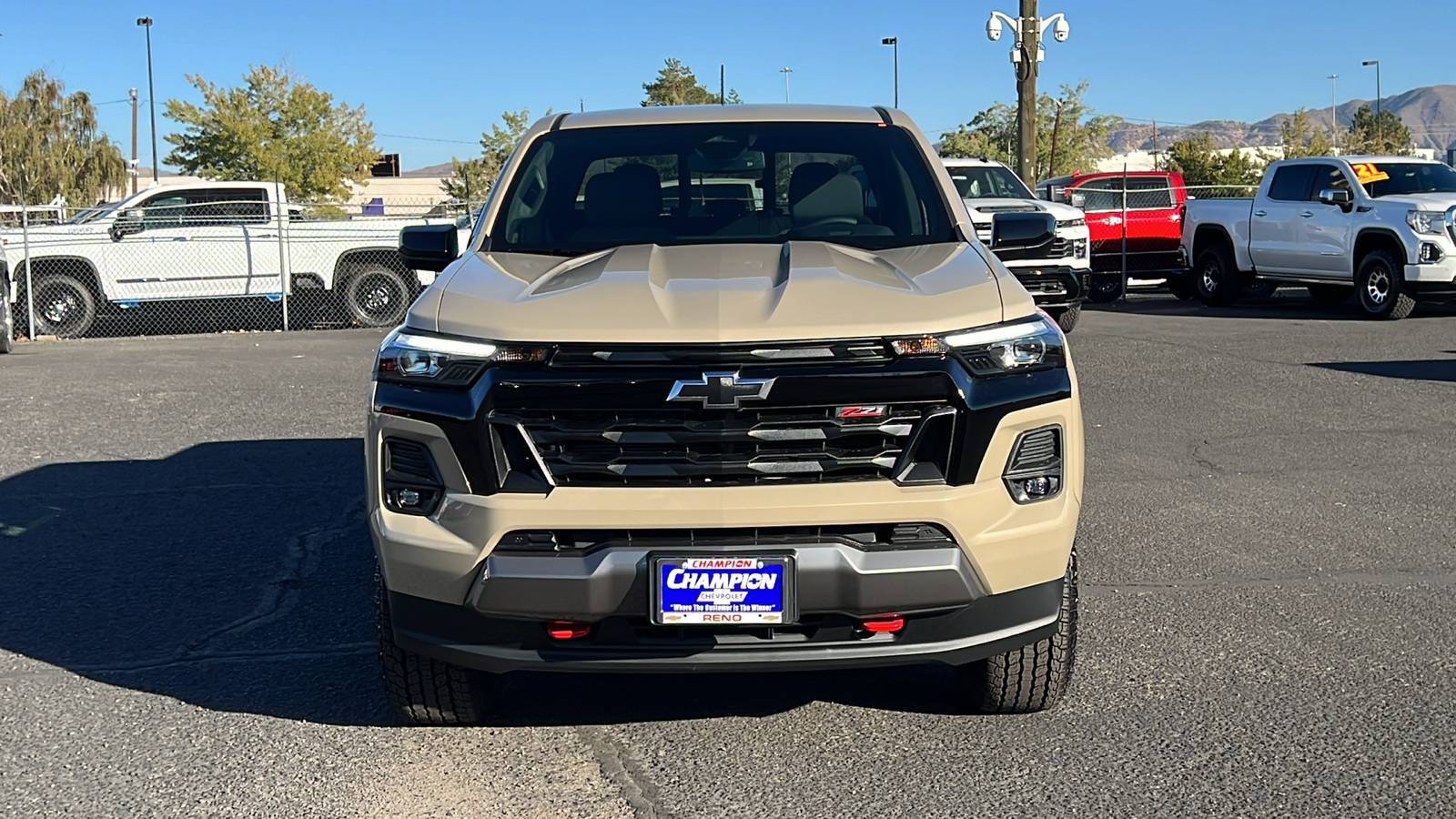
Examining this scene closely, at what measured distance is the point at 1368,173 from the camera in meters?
18.0

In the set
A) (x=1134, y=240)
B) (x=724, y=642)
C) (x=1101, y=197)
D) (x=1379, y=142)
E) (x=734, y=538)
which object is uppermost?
(x=1379, y=142)

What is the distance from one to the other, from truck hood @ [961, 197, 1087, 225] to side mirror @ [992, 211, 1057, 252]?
407 inches

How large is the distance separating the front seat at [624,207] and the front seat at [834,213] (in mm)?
458

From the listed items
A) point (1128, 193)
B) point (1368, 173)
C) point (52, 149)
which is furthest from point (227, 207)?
point (52, 149)

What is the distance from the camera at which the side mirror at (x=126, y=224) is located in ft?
60.0

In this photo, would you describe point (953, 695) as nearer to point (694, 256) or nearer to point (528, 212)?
point (694, 256)

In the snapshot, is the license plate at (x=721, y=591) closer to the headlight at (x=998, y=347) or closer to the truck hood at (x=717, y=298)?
the truck hood at (x=717, y=298)

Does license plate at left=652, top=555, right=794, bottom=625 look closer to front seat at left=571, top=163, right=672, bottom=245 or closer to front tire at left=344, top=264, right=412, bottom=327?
front seat at left=571, top=163, right=672, bottom=245

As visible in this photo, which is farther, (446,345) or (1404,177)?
(1404,177)

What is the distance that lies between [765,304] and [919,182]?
1.67 m

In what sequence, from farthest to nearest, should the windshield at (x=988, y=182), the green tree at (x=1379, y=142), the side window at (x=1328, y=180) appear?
1. the green tree at (x=1379, y=142)
2. the windshield at (x=988, y=182)
3. the side window at (x=1328, y=180)

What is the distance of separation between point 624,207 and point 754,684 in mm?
1700

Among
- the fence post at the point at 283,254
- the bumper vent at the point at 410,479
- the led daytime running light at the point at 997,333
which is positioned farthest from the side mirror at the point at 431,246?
the fence post at the point at 283,254

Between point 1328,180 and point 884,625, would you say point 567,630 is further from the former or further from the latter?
point 1328,180
